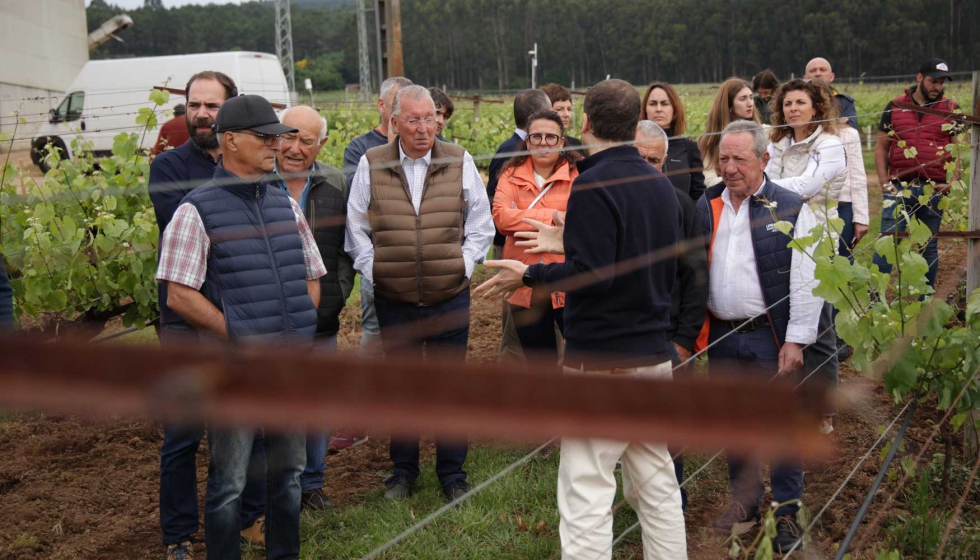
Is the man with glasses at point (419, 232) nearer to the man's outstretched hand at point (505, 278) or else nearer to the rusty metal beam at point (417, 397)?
the man's outstretched hand at point (505, 278)

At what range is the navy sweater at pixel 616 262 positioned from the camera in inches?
107

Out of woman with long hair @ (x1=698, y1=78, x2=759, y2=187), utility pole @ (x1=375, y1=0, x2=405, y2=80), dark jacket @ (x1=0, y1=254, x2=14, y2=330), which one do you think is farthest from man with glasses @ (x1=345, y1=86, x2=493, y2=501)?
utility pole @ (x1=375, y1=0, x2=405, y2=80)

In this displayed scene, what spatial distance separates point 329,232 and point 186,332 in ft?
2.97

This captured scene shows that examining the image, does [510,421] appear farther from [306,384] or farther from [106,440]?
[106,440]

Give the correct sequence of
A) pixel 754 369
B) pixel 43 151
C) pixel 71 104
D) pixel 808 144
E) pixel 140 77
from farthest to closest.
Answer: pixel 140 77, pixel 71 104, pixel 43 151, pixel 808 144, pixel 754 369

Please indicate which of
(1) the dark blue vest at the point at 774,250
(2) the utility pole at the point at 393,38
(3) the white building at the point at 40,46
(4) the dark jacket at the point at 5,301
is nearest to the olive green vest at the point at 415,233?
(1) the dark blue vest at the point at 774,250

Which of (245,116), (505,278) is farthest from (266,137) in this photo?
(505,278)

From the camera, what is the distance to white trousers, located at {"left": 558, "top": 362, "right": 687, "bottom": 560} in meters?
2.72

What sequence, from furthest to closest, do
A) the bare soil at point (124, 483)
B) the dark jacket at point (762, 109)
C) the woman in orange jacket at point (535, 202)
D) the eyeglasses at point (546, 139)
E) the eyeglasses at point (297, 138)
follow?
the dark jacket at point (762, 109), the eyeglasses at point (546, 139), the woman in orange jacket at point (535, 202), the eyeglasses at point (297, 138), the bare soil at point (124, 483)

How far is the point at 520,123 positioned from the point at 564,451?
9.25 feet

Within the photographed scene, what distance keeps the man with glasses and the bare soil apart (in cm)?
82

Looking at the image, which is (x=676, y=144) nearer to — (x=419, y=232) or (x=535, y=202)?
(x=535, y=202)

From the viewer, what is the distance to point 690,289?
3.46 m

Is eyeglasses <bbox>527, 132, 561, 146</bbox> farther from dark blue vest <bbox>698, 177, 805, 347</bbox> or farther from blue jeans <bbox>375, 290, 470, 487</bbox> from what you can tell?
dark blue vest <bbox>698, 177, 805, 347</bbox>
